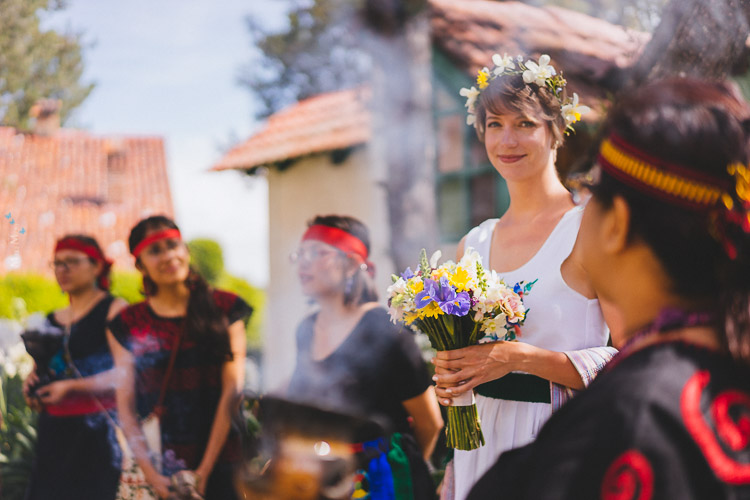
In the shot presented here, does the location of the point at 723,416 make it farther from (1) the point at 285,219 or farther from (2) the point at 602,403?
(1) the point at 285,219

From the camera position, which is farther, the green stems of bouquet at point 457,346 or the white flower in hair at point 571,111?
the white flower in hair at point 571,111

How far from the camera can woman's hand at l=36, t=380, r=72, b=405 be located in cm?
388

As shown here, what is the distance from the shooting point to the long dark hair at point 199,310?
3.49 metres

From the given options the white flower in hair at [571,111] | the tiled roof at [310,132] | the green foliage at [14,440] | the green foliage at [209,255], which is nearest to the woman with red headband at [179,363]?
the green foliage at [14,440]

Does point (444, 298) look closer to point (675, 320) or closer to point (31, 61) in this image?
point (675, 320)

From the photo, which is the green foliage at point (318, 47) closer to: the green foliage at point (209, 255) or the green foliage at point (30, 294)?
the green foliage at point (30, 294)

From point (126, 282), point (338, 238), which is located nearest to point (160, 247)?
point (338, 238)

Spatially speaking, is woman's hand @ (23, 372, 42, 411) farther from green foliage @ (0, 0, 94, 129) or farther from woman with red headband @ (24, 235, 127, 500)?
green foliage @ (0, 0, 94, 129)

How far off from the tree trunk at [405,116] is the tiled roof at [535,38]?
572 mm

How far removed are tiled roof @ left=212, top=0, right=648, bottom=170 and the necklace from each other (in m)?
3.28

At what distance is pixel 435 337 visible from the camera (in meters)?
2.09

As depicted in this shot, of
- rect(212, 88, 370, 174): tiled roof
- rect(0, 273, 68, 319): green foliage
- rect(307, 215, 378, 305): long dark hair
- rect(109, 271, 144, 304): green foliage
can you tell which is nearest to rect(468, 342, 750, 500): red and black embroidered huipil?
rect(307, 215, 378, 305): long dark hair

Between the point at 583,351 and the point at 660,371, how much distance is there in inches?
43.2

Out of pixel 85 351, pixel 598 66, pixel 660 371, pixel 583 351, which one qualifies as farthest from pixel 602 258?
pixel 598 66
